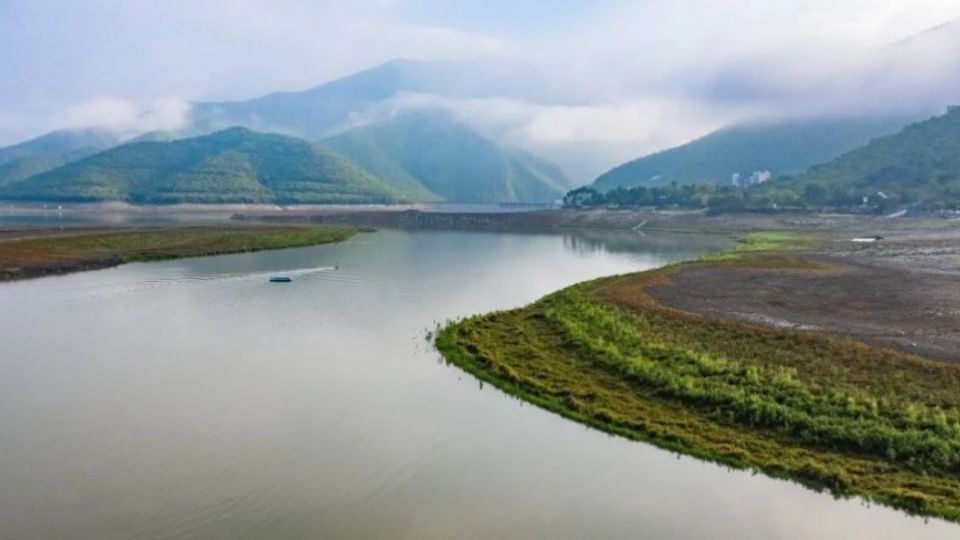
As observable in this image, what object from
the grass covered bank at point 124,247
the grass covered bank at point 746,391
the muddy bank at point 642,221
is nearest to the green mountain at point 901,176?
the muddy bank at point 642,221

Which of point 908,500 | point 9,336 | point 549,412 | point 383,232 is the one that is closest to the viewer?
point 908,500

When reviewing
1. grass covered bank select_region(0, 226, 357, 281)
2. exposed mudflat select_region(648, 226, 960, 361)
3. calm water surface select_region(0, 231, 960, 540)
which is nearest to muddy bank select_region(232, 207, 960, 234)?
grass covered bank select_region(0, 226, 357, 281)

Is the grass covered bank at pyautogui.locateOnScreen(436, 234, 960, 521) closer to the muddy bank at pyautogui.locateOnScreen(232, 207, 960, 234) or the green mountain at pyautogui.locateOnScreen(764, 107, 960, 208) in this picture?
the muddy bank at pyautogui.locateOnScreen(232, 207, 960, 234)

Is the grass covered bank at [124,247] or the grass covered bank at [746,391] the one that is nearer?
the grass covered bank at [746,391]

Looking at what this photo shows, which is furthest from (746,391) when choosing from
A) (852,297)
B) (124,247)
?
(124,247)

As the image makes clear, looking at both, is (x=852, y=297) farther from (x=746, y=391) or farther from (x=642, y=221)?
(x=642, y=221)

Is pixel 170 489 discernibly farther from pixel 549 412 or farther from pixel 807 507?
pixel 807 507

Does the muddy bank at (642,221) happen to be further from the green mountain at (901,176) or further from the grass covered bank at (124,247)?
the grass covered bank at (124,247)

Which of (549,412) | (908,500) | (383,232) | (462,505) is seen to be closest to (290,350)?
(549,412)
